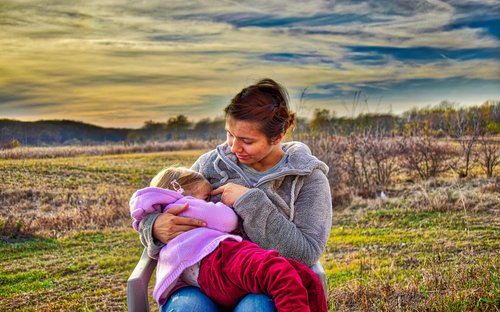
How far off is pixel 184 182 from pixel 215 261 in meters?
0.54

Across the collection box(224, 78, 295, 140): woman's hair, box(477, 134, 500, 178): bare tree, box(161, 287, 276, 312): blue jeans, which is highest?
box(224, 78, 295, 140): woman's hair

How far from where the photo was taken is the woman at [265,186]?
8.86 feet

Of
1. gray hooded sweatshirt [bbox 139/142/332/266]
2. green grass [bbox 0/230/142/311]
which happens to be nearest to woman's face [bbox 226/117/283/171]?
gray hooded sweatshirt [bbox 139/142/332/266]

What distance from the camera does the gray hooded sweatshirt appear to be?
2.71 metres

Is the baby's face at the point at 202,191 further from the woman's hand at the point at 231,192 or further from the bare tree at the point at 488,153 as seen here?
the bare tree at the point at 488,153

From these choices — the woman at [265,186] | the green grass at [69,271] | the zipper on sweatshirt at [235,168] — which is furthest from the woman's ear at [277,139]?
the green grass at [69,271]

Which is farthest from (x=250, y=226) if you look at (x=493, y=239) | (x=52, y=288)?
(x=493, y=239)

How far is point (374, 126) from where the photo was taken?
1115cm

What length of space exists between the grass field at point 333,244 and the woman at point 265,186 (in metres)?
1.21

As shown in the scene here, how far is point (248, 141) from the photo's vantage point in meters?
2.83

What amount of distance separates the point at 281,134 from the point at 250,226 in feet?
1.52

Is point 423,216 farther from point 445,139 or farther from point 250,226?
point 250,226

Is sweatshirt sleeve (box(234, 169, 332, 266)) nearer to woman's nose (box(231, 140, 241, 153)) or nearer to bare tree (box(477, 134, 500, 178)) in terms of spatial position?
woman's nose (box(231, 140, 241, 153))

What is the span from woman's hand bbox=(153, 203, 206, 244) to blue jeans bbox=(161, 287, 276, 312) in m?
0.24
